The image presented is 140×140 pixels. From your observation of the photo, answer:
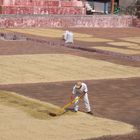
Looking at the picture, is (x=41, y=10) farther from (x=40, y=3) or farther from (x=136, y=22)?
(x=136, y=22)

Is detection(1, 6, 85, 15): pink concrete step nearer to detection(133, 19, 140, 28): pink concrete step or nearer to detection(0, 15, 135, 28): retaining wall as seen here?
detection(0, 15, 135, 28): retaining wall

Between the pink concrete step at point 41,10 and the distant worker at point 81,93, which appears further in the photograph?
the pink concrete step at point 41,10

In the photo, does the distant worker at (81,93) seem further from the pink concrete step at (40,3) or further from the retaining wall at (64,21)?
the pink concrete step at (40,3)

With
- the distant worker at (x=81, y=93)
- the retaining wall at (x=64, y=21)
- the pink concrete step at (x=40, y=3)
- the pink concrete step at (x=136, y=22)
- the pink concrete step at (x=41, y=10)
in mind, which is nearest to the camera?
the distant worker at (x=81, y=93)

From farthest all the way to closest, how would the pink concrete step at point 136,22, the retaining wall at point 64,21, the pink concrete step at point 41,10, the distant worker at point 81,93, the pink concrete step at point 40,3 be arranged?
the pink concrete step at point 136,22 → the pink concrete step at point 40,3 → the pink concrete step at point 41,10 → the retaining wall at point 64,21 → the distant worker at point 81,93

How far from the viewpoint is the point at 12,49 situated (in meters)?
38.0

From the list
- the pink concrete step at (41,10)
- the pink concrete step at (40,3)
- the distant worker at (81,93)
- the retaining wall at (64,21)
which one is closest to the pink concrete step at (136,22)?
the retaining wall at (64,21)

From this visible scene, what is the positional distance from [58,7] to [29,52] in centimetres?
2851

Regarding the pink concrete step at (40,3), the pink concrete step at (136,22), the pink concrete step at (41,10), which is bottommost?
the pink concrete step at (136,22)

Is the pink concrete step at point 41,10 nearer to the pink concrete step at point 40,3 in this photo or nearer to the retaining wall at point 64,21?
the pink concrete step at point 40,3

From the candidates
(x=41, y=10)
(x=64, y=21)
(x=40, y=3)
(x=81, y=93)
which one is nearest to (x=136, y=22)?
(x=64, y=21)

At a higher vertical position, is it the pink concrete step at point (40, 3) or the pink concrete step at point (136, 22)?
the pink concrete step at point (40, 3)

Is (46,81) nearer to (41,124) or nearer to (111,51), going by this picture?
(41,124)

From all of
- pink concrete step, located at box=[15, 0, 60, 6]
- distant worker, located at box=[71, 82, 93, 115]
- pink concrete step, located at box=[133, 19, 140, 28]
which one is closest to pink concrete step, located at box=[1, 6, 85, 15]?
pink concrete step, located at box=[15, 0, 60, 6]
